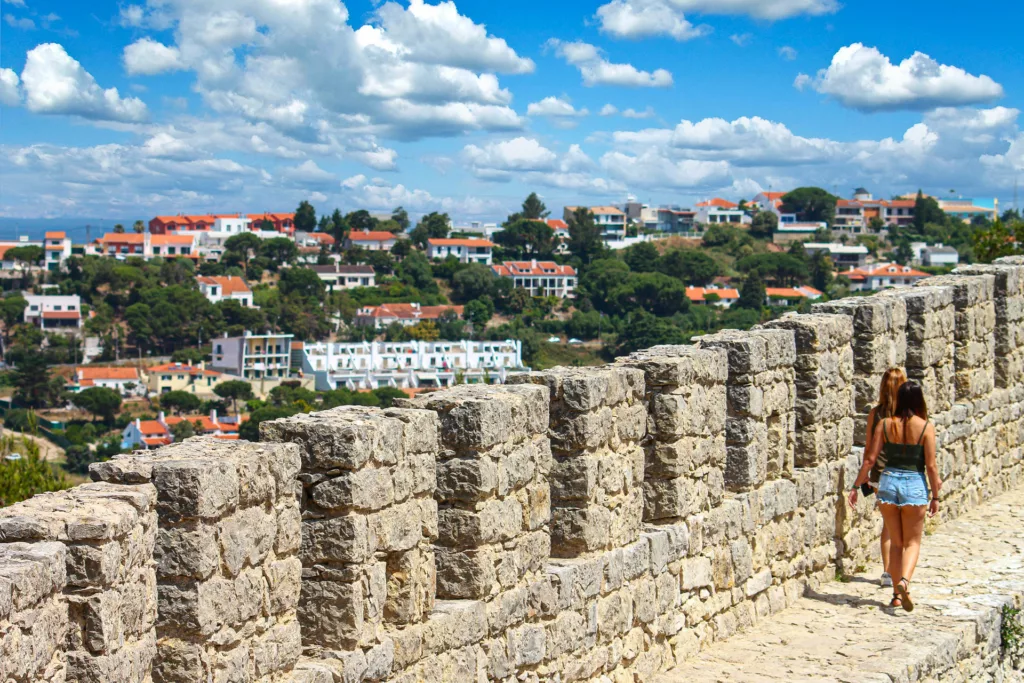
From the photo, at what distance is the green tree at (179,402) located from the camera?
8438 cm

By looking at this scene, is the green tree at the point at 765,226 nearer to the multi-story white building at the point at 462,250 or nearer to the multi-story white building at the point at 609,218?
the multi-story white building at the point at 609,218

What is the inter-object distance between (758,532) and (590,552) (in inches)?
73.0

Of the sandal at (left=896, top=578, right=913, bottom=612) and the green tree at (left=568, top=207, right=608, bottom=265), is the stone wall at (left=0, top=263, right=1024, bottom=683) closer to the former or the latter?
the sandal at (left=896, top=578, right=913, bottom=612)

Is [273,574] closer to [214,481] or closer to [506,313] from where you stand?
[214,481]

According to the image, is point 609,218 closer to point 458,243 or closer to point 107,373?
point 458,243

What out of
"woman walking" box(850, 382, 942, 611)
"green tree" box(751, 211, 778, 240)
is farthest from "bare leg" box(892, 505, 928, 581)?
"green tree" box(751, 211, 778, 240)

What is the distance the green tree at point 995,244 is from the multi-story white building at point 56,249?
11488cm

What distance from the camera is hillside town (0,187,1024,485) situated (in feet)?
284

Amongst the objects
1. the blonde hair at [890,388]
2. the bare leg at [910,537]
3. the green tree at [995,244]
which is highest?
the green tree at [995,244]

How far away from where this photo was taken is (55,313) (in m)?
105

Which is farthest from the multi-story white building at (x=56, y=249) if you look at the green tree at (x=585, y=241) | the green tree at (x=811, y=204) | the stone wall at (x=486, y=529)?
the stone wall at (x=486, y=529)

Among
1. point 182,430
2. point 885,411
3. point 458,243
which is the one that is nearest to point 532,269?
point 458,243

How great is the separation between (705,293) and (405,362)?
2724cm

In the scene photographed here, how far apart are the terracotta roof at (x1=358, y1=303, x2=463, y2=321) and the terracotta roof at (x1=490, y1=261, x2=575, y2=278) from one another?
8.70 metres
